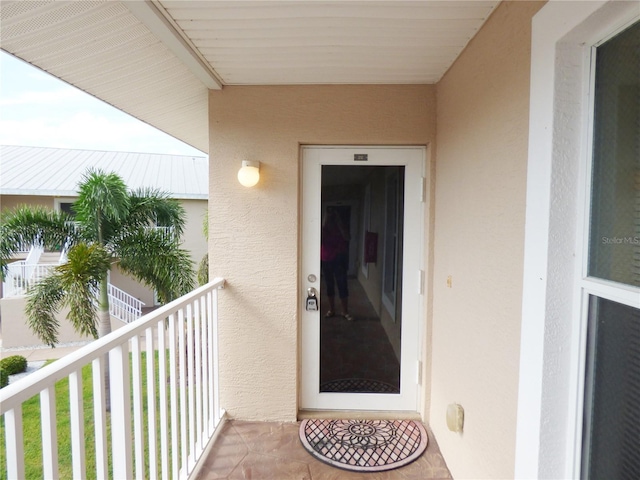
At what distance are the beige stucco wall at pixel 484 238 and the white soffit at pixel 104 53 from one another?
72.8 inches

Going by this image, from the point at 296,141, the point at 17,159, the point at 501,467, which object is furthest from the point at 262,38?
the point at 17,159

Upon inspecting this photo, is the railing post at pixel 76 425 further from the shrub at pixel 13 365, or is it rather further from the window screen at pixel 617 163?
the shrub at pixel 13 365

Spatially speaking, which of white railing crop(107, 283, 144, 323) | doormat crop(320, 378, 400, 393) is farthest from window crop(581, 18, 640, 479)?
white railing crop(107, 283, 144, 323)

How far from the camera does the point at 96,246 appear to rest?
4453 mm

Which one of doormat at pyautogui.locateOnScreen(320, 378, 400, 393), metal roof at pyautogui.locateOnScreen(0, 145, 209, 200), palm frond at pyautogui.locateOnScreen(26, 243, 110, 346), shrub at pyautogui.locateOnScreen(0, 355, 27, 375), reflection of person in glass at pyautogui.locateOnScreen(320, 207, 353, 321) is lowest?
shrub at pyautogui.locateOnScreen(0, 355, 27, 375)

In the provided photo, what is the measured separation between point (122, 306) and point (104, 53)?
25.8 feet

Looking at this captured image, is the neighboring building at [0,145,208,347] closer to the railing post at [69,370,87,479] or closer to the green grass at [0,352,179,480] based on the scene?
the green grass at [0,352,179,480]

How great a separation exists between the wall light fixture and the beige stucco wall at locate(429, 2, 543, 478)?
1.35 metres

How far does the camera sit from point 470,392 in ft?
5.99

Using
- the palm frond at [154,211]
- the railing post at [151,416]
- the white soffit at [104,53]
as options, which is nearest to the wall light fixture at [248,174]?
the white soffit at [104,53]

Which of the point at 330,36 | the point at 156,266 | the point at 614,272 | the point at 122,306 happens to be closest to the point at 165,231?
the point at 156,266

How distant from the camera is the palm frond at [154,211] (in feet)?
16.2

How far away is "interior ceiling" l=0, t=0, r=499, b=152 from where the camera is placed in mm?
1586

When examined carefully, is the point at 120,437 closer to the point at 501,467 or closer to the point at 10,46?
the point at 501,467
